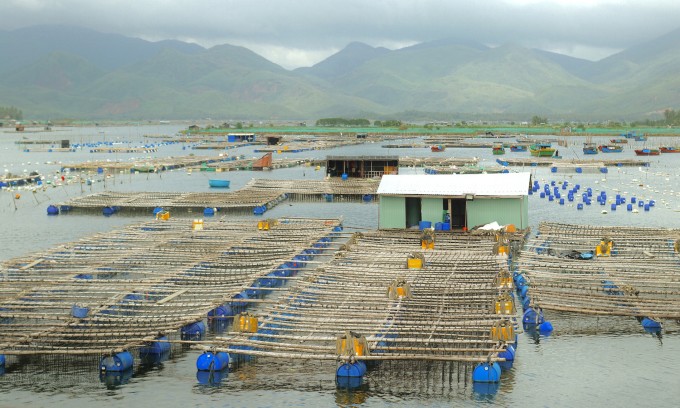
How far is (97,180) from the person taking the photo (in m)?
97.6

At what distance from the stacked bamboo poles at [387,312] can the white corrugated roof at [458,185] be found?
807 centimetres

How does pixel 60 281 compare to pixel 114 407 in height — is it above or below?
above

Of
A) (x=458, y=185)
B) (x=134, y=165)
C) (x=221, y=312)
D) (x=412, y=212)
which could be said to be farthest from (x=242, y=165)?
(x=221, y=312)

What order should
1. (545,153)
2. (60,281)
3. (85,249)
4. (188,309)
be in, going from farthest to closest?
(545,153), (85,249), (60,281), (188,309)

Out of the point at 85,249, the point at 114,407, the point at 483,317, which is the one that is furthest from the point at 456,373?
the point at 85,249

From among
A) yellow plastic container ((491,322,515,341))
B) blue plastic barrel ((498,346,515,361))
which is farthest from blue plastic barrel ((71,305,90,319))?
blue plastic barrel ((498,346,515,361))

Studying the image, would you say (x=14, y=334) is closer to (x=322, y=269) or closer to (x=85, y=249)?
(x=322, y=269)

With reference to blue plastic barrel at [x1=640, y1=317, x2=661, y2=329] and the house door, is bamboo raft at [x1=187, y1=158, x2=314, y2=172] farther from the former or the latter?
blue plastic barrel at [x1=640, y1=317, x2=661, y2=329]

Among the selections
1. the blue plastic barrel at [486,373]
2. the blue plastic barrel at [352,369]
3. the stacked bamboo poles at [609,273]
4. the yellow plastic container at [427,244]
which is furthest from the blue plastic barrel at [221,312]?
the yellow plastic container at [427,244]

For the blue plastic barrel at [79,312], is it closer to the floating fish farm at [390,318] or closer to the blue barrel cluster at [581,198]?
the floating fish farm at [390,318]

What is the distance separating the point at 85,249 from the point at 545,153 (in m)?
89.0

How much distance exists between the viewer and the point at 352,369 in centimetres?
2641

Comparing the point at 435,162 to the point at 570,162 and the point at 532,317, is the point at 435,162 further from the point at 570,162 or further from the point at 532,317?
the point at 532,317

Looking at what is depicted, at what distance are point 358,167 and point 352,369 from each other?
204 feet
